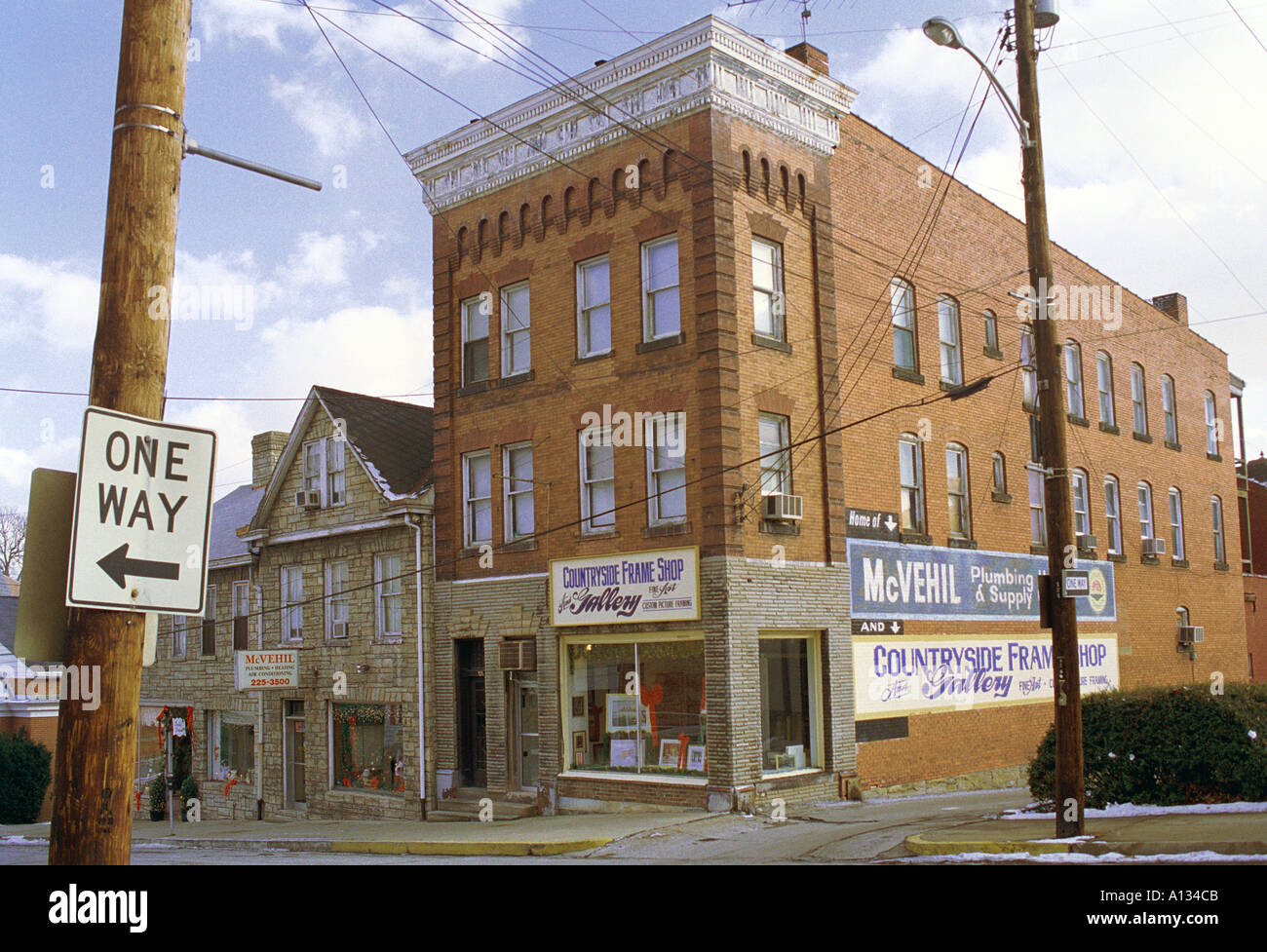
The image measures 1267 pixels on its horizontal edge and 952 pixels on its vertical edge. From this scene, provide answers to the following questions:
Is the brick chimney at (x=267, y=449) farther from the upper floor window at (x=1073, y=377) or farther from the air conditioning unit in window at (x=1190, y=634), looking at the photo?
the air conditioning unit in window at (x=1190, y=634)

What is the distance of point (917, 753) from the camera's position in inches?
901

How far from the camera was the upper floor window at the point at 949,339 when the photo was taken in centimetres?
2566

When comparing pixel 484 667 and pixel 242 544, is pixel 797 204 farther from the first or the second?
pixel 242 544

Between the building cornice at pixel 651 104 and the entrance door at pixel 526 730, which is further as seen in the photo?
the entrance door at pixel 526 730

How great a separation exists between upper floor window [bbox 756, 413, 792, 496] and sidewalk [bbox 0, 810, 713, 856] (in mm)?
5772

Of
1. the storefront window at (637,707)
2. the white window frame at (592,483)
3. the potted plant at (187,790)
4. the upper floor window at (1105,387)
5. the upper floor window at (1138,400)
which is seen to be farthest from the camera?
the upper floor window at (1138,400)

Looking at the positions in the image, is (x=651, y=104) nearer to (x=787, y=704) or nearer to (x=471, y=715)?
(x=787, y=704)

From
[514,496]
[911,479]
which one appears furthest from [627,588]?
[911,479]

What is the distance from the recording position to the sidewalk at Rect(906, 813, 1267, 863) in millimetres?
12070

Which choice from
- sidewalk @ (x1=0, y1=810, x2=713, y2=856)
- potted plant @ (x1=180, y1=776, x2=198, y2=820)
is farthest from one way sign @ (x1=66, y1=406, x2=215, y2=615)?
potted plant @ (x1=180, y1=776, x2=198, y2=820)

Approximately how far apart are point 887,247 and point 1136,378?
13.5 m

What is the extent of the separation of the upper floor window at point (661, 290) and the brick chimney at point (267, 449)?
566 inches

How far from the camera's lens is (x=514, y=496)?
2314 centimetres

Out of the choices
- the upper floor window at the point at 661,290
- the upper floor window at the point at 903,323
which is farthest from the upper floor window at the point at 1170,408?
the upper floor window at the point at 661,290
